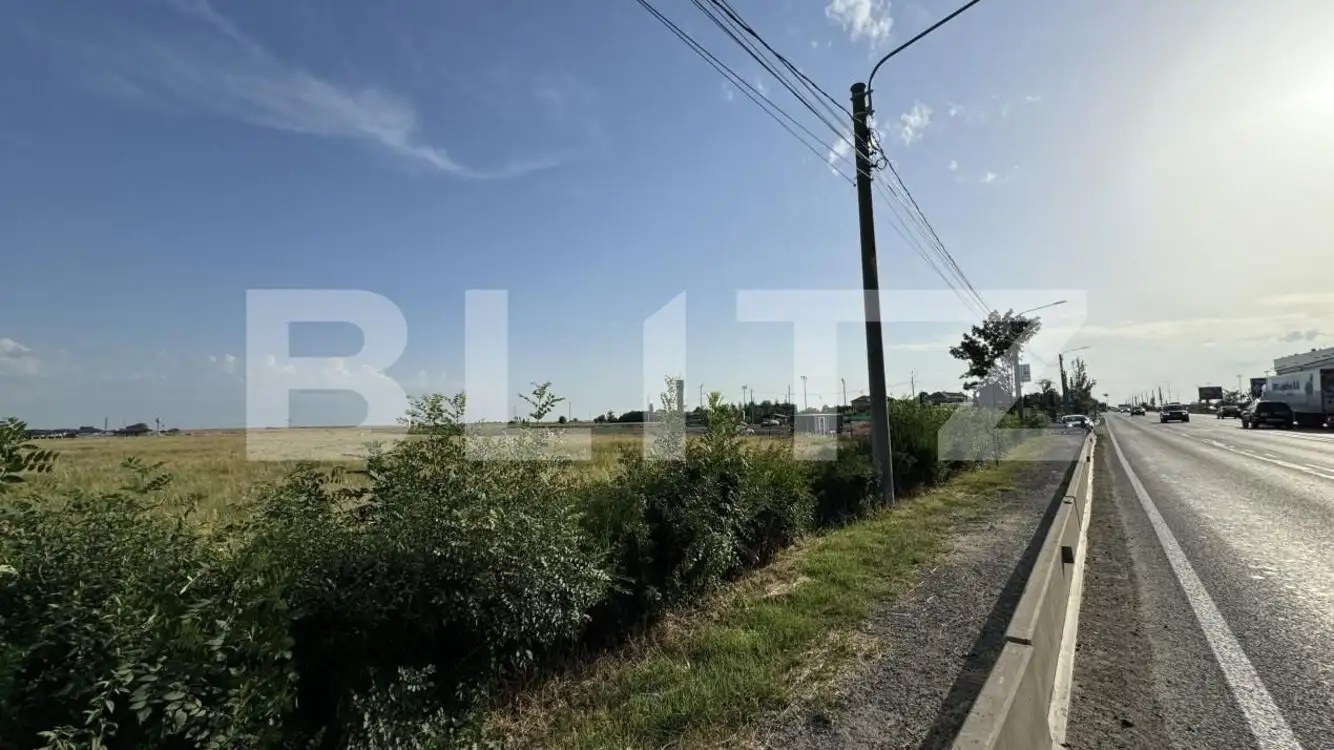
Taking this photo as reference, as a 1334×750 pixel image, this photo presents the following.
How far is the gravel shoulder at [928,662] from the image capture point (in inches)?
132

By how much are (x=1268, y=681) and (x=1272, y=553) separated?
4602 millimetres

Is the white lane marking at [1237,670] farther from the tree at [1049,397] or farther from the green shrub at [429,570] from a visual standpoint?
the tree at [1049,397]

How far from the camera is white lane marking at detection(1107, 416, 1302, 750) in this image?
3281 mm

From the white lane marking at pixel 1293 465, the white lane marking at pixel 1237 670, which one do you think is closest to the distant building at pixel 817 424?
the white lane marking at pixel 1237 670

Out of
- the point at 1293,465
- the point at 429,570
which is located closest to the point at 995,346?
the point at 1293,465

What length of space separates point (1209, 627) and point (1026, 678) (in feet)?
10.0

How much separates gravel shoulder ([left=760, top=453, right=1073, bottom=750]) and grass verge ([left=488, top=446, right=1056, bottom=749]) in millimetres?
160

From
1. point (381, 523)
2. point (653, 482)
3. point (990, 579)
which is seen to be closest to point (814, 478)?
point (990, 579)

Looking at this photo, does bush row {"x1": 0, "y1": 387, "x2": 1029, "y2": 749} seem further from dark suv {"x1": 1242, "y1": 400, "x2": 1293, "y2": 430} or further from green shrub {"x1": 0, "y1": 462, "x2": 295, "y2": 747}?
dark suv {"x1": 1242, "y1": 400, "x2": 1293, "y2": 430}

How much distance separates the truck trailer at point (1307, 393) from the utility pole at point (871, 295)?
3715 cm

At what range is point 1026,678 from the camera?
3.11 m

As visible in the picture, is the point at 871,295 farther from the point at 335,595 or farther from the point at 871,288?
the point at 335,595

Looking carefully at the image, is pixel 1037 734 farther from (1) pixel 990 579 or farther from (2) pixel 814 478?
(2) pixel 814 478

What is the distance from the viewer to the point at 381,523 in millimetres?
3379
